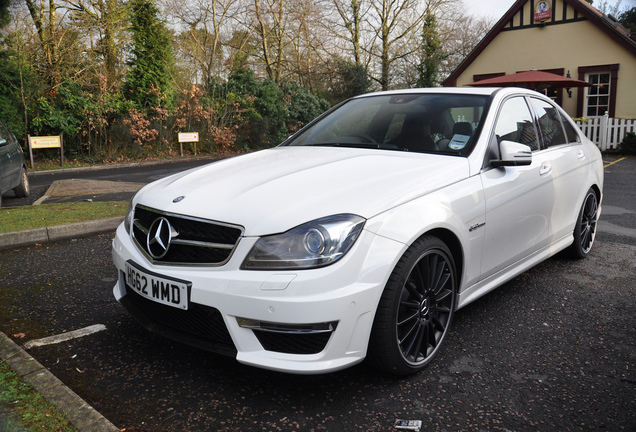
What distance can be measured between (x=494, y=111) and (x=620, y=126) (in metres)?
A: 17.7

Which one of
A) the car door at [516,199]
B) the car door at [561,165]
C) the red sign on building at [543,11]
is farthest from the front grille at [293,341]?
the red sign on building at [543,11]

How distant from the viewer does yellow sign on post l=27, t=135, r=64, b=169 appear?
52.7ft

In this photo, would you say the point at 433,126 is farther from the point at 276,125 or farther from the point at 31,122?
the point at 276,125

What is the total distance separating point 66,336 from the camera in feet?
11.4

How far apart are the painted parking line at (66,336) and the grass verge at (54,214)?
121 inches

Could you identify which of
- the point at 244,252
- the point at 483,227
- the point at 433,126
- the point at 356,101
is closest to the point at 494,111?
the point at 433,126

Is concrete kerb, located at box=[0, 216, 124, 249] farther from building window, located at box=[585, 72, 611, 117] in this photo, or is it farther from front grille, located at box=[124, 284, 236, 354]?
building window, located at box=[585, 72, 611, 117]

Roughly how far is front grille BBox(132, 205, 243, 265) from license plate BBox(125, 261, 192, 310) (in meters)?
0.09

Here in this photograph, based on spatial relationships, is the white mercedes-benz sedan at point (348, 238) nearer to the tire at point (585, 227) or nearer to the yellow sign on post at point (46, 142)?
the tire at point (585, 227)

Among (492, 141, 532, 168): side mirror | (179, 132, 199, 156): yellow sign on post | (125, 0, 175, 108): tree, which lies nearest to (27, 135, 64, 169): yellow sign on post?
(125, 0, 175, 108): tree

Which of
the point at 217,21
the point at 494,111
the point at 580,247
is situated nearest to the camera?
the point at 494,111

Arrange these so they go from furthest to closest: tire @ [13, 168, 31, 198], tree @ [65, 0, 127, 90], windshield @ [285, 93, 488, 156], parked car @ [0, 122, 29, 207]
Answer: tree @ [65, 0, 127, 90] → tire @ [13, 168, 31, 198] → parked car @ [0, 122, 29, 207] → windshield @ [285, 93, 488, 156]

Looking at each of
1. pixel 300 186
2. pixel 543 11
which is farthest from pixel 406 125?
pixel 543 11

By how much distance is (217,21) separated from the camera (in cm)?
2655
